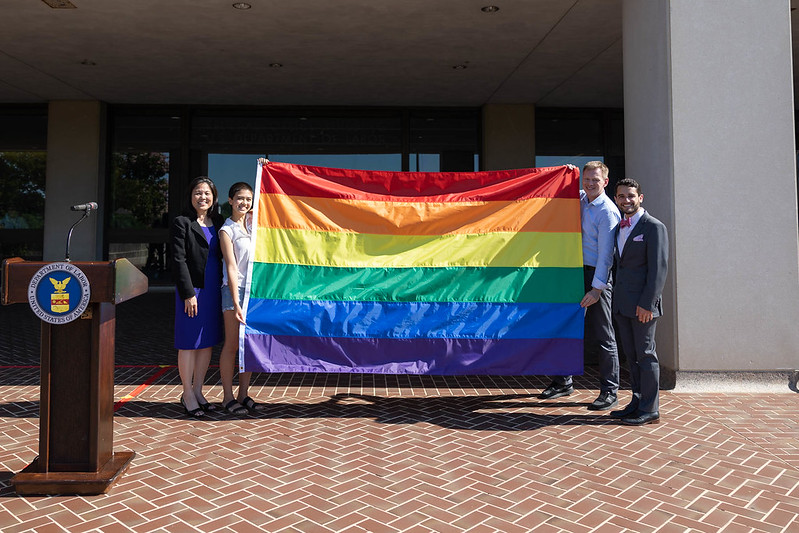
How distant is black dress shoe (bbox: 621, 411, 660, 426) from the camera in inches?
172

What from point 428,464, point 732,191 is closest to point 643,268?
point 732,191

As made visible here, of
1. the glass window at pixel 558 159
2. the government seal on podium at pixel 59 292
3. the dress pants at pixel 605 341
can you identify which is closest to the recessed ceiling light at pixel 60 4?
the government seal on podium at pixel 59 292

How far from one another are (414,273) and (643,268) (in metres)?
1.74

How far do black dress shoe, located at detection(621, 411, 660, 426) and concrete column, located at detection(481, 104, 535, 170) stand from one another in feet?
31.5

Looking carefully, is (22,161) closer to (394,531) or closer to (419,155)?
(419,155)

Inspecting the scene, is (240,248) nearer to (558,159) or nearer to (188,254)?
(188,254)

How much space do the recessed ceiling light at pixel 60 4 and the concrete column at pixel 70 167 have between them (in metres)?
5.58

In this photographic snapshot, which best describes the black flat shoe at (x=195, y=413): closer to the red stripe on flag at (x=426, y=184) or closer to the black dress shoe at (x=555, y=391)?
the red stripe on flag at (x=426, y=184)

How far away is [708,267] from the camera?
17.5 feet

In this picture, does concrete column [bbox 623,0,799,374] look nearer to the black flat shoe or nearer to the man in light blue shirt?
the man in light blue shirt

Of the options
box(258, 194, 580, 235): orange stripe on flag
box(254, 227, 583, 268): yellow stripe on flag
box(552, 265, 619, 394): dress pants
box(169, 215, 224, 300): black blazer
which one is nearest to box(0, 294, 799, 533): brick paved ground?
box(552, 265, 619, 394): dress pants

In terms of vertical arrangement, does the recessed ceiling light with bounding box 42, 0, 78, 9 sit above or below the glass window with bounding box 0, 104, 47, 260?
above

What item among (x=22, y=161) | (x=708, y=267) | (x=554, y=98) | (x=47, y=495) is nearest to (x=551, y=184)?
(x=708, y=267)

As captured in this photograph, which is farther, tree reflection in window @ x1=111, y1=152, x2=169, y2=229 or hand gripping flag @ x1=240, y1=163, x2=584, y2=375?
tree reflection in window @ x1=111, y1=152, x2=169, y2=229
